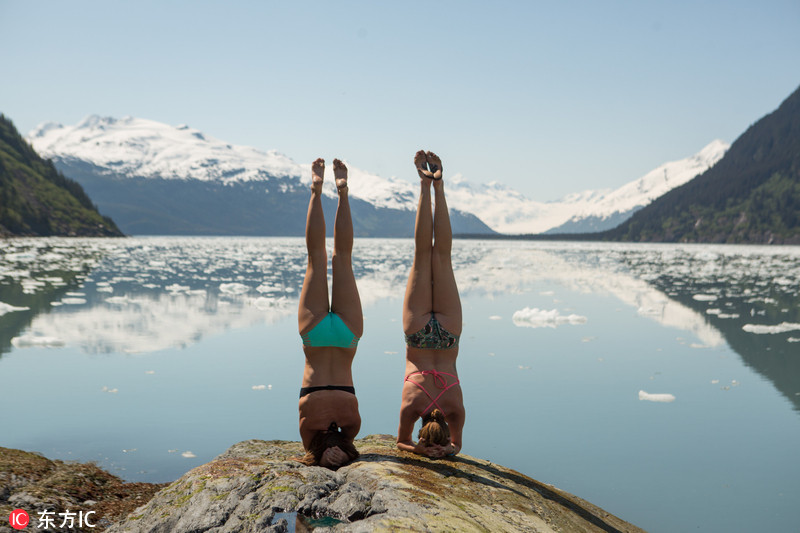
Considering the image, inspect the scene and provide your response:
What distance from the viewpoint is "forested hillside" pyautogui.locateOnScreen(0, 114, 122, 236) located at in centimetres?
10512

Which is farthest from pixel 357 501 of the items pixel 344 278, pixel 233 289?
pixel 233 289

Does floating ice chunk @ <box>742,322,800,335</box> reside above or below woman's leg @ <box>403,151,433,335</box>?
below

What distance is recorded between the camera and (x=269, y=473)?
4285mm

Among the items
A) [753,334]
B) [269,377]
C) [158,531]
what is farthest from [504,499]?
[753,334]

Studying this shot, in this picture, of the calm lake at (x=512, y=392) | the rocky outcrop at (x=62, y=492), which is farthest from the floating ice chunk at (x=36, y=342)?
the rocky outcrop at (x=62, y=492)

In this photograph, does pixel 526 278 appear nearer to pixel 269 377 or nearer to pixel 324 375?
pixel 269 377

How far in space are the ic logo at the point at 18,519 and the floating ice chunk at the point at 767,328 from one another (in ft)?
61.2

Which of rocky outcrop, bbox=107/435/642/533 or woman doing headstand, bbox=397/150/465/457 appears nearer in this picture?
rocky outcrop, bbox=107/435/642/533

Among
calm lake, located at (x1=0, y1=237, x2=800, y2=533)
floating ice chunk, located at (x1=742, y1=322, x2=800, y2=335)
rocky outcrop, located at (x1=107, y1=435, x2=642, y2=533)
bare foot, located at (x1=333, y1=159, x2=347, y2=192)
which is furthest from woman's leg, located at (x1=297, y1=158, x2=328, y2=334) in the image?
floating ice chunk, located at (x1=742, y1=322, x2=800, y2=335)

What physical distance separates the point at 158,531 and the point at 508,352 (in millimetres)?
11346

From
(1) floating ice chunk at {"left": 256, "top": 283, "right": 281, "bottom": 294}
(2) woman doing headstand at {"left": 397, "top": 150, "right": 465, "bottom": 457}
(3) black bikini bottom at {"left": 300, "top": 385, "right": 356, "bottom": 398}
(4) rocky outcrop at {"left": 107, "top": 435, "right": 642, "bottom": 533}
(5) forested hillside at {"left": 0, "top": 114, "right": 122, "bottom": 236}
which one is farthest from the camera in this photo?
(5) forested hillside at {"left": 0, "top": 114, "right": 122, "bottom": 236}

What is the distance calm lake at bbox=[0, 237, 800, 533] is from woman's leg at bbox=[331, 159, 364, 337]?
3307mm

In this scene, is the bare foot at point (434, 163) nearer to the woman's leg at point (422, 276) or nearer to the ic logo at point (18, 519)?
the woman's leg at point (422, 276)

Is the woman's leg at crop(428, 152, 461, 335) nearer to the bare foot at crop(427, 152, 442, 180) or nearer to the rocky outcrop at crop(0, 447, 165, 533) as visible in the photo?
the bare foot at crop(427, 152, 442, 180)
